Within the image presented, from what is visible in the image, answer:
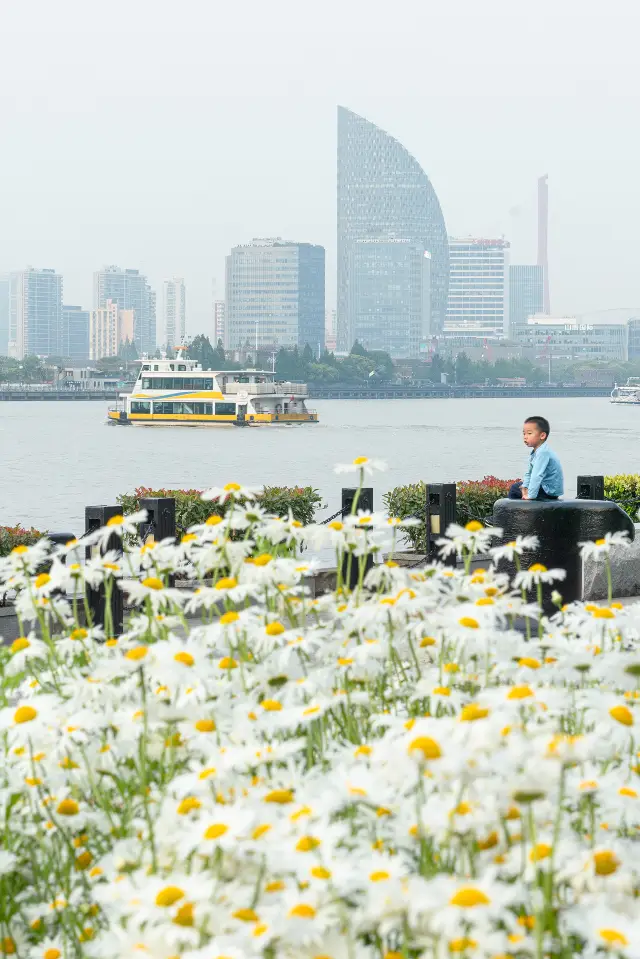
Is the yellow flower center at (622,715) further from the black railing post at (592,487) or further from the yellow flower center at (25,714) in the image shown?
the black railing post at (592,487)

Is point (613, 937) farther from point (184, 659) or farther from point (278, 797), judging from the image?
point (184, 659)

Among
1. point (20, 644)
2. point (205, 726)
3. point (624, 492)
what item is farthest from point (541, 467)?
point (205, 726)

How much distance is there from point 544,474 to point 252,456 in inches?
1979

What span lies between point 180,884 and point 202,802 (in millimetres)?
246

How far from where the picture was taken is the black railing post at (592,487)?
38.0ft

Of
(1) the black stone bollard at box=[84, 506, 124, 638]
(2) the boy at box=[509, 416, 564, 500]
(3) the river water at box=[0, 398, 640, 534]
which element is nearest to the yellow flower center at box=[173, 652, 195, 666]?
(1) the black stone bollard at box=[84, 506, 124, 638]

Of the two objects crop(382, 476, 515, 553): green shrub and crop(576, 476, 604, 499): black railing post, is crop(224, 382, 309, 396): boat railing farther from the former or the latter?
crop(576, 476, 604, 499): black railing post

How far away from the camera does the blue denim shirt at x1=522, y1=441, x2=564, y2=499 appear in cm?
817

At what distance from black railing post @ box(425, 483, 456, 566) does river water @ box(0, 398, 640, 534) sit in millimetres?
19335

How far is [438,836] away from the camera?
1.89m

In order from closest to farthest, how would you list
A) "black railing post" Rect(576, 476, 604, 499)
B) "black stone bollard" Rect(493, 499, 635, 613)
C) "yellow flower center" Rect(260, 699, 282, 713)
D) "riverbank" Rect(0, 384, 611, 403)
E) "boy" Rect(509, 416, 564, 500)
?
"yellow flower center" Rect(260, 699, 282, 713)
"black stone bollard" Rect(493, 499, 635, 613)
"boy" Rect(509, 416, 564, 500)
"black railing post" Rect(576, 476, 604, 499)
"riverbank" Rect(0, 384, 611, 403)

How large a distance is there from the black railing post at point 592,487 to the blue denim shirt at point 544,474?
11.1 feet

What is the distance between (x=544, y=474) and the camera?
8.21 m

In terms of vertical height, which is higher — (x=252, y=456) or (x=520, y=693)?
(x=520, y=693)
